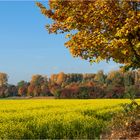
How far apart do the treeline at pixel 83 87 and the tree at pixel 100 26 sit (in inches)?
143

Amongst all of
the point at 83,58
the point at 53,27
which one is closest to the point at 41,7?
the point at 53,27

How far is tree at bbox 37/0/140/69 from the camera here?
17203 mm

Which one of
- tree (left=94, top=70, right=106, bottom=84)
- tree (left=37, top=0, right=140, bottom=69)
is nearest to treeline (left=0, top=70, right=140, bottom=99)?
tree (left=94, top=70, right=106, bottom=84)

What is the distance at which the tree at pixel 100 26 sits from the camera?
17.2m

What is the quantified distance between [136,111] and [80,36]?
3.86 m

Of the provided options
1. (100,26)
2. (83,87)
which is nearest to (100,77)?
(83,87)

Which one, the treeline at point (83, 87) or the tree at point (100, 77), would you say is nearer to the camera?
the treeline at point (83, 87)

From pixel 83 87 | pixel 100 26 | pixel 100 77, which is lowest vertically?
pixel 100 26

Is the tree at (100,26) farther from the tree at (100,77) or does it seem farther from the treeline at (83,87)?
the tree at (100,77)

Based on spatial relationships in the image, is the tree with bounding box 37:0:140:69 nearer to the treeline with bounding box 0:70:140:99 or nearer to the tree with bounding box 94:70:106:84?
the treeline with bounding box 0:70:140:99

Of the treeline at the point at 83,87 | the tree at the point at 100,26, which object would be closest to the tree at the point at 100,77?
the treeline at the point at 83,87

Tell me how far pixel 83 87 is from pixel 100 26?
230 ft

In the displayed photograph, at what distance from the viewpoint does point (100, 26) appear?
1800cm

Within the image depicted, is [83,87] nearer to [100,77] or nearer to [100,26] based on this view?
[100,77]
